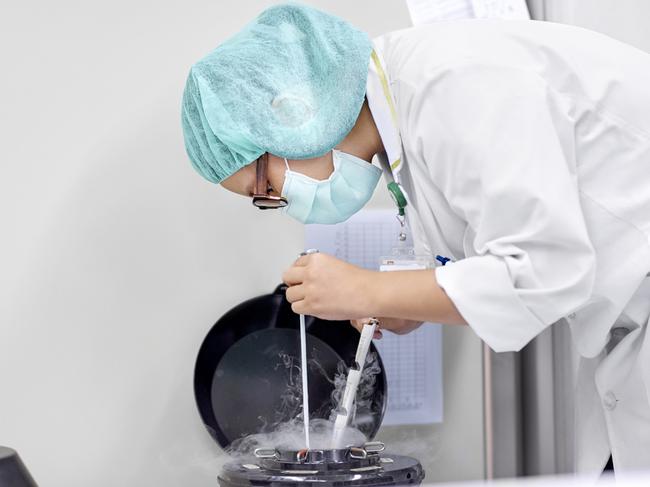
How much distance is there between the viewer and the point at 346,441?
4.03 feet

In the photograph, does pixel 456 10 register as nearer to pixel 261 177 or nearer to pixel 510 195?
pixel 261 177

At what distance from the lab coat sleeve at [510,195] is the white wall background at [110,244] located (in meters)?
0.58

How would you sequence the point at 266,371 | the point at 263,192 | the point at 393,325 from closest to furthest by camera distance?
the point at 263,192 → the point at 393,325 → the point at 266,371

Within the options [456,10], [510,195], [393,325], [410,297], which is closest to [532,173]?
[510,195]

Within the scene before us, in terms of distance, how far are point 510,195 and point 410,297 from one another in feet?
0.57

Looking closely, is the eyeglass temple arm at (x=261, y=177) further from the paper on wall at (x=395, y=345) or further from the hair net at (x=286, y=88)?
the paper on wall at (x=395, y=345)

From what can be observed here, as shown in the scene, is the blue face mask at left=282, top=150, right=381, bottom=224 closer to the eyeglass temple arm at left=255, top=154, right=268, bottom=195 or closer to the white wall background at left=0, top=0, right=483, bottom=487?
the eyeglass temple arm at left=255, top=154, right=268, bottom=195

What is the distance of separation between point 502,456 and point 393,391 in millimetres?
268

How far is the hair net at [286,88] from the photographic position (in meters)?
1.07

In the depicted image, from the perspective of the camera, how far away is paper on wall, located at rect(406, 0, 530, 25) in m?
1.46

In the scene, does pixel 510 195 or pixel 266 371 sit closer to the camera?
pixel 510 195

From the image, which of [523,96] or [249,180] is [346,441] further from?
[523,96]

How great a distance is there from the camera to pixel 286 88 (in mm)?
1079

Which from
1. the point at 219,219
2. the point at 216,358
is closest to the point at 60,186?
the point at 219,219
